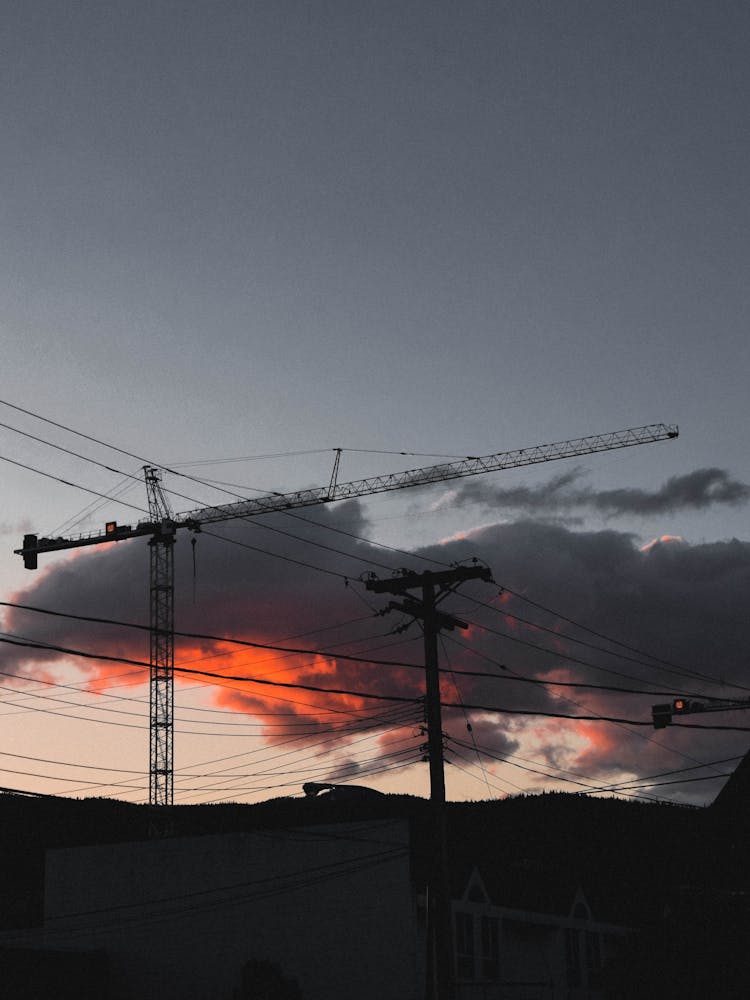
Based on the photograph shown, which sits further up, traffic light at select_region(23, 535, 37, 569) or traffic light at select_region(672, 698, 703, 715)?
traffic light at select_region(23, 535, 37, 569)

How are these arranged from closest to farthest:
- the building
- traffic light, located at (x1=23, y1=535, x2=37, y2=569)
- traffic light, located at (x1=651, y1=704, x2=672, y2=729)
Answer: the building < traffic light, located at (x1=651, y1=704, x2=672, y2=729) < traffic light, located at (x1=23, y1=535, x2=37, y2=569)

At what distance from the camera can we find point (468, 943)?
138 ft

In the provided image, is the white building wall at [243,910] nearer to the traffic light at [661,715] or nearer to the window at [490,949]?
the window at [490,949]

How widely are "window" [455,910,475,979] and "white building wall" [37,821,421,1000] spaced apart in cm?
191

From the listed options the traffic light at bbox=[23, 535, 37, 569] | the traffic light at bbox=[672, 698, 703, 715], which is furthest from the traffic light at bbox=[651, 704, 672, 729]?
the traffic light at bbox=[23, 535, 37, 569]

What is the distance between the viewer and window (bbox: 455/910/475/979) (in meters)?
41.4

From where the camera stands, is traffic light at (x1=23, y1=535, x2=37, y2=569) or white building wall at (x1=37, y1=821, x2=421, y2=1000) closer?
white building wall at (x1=37, y1=821, x2=421, y2=1000)

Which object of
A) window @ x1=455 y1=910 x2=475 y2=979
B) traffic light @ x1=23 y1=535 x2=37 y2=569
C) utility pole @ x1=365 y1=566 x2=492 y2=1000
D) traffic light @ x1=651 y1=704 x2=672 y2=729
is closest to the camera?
utility pole @ x1=365 y1=566 x2=492 y2=1000

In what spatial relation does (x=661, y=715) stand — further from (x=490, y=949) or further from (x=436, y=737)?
(x=436, y=737)

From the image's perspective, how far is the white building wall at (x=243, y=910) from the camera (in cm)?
4141

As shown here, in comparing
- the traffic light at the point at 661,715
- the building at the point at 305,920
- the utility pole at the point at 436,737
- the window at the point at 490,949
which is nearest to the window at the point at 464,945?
the building at the point at 305,920

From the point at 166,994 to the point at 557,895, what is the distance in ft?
50.9

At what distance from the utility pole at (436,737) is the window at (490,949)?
8.24 meters

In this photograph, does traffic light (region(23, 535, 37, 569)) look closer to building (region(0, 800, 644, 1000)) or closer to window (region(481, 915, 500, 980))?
building (region(0, 800, 644, 1000))
